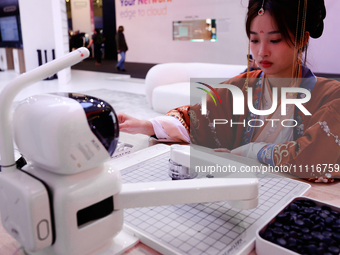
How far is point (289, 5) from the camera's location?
919 millimetres

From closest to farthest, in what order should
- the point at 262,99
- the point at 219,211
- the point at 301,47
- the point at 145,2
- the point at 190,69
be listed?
the point at 219,211, the point at 301,47, the point at 262,99, the point at 190,69, the point at 145,2

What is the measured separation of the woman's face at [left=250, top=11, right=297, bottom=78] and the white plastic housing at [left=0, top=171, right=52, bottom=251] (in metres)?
0.79

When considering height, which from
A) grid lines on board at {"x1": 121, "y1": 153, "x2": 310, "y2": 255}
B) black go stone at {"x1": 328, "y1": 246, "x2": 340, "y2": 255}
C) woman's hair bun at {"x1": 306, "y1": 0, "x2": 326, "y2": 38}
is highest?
woman's hair bun at {"x1": 306, "y1": 0, "x2": 326, "y2": 38}

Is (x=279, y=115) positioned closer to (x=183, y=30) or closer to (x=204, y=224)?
(x=204, y=224)

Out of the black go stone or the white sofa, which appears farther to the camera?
the white sofa

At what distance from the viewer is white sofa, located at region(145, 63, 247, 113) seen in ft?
11.2

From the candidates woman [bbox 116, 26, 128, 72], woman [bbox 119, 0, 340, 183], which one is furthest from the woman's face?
woman [bbox 116, 26, 128, 72]

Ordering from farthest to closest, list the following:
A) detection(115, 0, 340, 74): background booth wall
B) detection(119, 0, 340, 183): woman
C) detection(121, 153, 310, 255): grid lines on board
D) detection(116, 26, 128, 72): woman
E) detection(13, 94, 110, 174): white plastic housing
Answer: detection(116, 26, 128, 72): woman → detection(115, 0, 340, 74): background booth wall → detection(119, 0, 340, 183): woman → detection(121, 153, 310, 255): grid lines on board → detection(13, 94, 110, 174): white plastic housing

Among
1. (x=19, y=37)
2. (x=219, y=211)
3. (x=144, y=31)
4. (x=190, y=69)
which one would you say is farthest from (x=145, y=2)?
(x=219, y=211)

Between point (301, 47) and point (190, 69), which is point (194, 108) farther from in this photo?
point (190, 69)

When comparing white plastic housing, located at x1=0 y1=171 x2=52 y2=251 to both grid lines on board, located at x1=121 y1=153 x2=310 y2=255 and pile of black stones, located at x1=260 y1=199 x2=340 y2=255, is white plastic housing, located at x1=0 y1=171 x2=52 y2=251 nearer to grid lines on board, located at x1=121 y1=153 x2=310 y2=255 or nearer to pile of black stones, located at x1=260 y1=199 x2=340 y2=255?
grid lines on board, located at x1=121 y1=153 x2=310 y2=255

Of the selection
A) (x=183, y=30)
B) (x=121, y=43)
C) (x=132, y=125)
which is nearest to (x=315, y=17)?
(x=132, y=125)

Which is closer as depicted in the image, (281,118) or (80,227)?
(80,227)

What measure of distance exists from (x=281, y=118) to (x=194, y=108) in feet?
1.04
